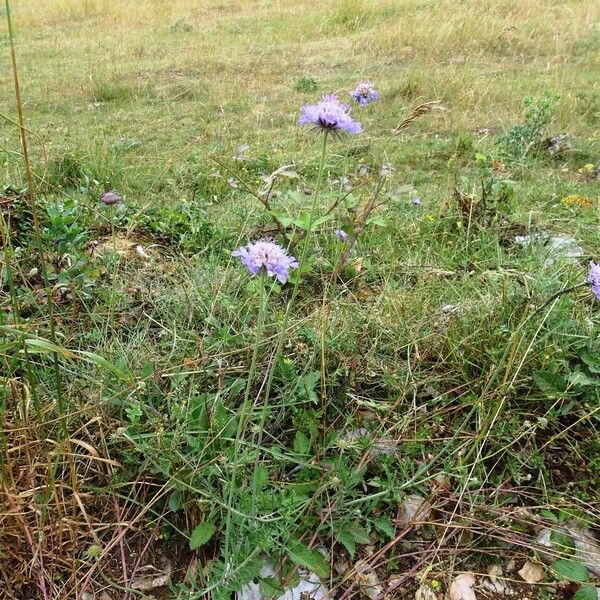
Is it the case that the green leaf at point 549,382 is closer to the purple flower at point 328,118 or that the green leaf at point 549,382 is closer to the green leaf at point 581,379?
the green leaf at point 581,379

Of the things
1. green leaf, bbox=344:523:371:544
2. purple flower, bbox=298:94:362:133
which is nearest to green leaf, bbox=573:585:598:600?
green leaf, bbox=344:523:371:544

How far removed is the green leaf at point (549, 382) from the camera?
167 centimetres

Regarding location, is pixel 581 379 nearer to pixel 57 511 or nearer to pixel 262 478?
pixel 262 478

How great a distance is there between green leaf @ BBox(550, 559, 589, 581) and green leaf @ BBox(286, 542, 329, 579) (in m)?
0.58

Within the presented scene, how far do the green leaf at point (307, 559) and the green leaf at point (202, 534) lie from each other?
0.19 meters

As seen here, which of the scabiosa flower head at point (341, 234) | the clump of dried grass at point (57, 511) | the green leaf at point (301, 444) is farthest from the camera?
the scabiosa flower head at point (341, 234)

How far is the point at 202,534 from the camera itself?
1377 mm

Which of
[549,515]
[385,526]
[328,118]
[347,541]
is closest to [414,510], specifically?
[385,526]

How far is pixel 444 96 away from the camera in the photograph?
561 cm

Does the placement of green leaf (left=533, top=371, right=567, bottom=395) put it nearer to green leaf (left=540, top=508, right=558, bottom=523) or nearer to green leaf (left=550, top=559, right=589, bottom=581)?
green leaf (left=540, top=508, right=558, bottom=523)

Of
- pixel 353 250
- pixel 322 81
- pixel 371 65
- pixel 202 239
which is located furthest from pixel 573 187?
pixel 371 65

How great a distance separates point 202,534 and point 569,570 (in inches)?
36.1

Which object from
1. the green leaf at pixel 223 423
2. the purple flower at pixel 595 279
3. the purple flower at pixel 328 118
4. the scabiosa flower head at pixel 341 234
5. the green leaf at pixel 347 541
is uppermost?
the purple flower at pixel 328 118

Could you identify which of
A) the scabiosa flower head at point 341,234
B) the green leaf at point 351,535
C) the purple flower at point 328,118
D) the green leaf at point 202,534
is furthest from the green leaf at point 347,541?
the scabiosa flower head at point 341,234
